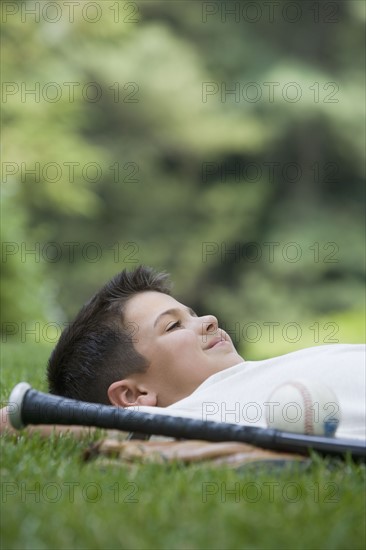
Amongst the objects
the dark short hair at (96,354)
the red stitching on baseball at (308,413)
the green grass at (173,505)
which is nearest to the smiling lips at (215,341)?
the dark short hair at (96,354)

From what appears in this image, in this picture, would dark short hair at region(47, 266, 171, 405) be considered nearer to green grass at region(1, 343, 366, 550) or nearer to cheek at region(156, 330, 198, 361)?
cheek at region(156, 330, 198, 361)

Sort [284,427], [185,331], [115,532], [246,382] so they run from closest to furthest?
1. [115,532]
2. [284,427]
3. [246,382]
4. [185,331]

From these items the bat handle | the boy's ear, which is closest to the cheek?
the boy's ear

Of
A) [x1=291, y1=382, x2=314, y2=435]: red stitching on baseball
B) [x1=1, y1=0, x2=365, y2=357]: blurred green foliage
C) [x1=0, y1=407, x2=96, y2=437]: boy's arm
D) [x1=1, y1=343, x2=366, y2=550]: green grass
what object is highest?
[x1=1, y1=0, x2=365, y2=357]: blurred green foliage

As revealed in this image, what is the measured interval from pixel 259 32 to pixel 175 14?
200 centimetres

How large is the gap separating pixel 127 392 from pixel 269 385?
67 centimetres

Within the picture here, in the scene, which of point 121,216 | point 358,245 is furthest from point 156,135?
point 358,245

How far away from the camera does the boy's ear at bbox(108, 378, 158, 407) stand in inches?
138

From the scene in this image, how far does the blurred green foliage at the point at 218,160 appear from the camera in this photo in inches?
737

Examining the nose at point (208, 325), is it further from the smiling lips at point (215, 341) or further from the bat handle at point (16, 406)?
the bat handle at point (16, 406)

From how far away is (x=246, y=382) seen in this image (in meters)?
A: 3.25

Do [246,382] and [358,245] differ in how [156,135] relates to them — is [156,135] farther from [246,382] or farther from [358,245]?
[246,382]

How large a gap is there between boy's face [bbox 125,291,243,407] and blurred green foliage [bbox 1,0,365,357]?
46.8 ft

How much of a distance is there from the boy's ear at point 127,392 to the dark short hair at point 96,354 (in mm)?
35
